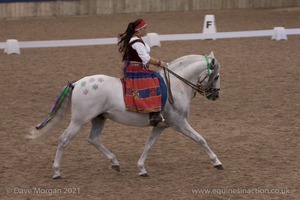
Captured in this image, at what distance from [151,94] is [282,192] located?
1.88 m

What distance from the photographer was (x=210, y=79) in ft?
27.0

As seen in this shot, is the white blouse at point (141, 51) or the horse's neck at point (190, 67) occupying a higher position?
the white blouse at point (141, 51)

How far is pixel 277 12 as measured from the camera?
79.2 feet

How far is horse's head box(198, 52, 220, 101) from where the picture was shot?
8178 mm

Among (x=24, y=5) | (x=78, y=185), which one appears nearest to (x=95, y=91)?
(x=78, y=185)

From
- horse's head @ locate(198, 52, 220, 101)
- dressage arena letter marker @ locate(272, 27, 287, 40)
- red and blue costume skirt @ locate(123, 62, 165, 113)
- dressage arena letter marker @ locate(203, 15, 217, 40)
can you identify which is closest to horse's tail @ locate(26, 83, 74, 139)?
red and blue costume skirt @ locate(123, 62, 165, 113)

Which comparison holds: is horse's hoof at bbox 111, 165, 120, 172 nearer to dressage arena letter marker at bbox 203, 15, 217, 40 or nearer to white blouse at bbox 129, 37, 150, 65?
white blouse at bbox 129, 37, 150, 65

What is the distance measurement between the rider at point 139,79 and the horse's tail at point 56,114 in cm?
74

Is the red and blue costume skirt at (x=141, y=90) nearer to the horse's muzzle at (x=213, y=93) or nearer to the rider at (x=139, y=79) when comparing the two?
the rider at (x=139, y=79)

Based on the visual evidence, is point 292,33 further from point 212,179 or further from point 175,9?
point 212,179

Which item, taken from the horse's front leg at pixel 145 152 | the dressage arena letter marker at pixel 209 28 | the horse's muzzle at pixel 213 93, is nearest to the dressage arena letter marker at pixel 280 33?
the dressage arena letter marker at pixel 209 28

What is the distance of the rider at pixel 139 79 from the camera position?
7.82 m

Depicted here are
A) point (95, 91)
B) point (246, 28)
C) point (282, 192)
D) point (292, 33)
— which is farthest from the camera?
point (246, 28)

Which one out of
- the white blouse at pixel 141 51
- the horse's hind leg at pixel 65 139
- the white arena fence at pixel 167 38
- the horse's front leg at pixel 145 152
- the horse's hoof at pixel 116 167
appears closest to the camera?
the white blouse at pixel 141 51
